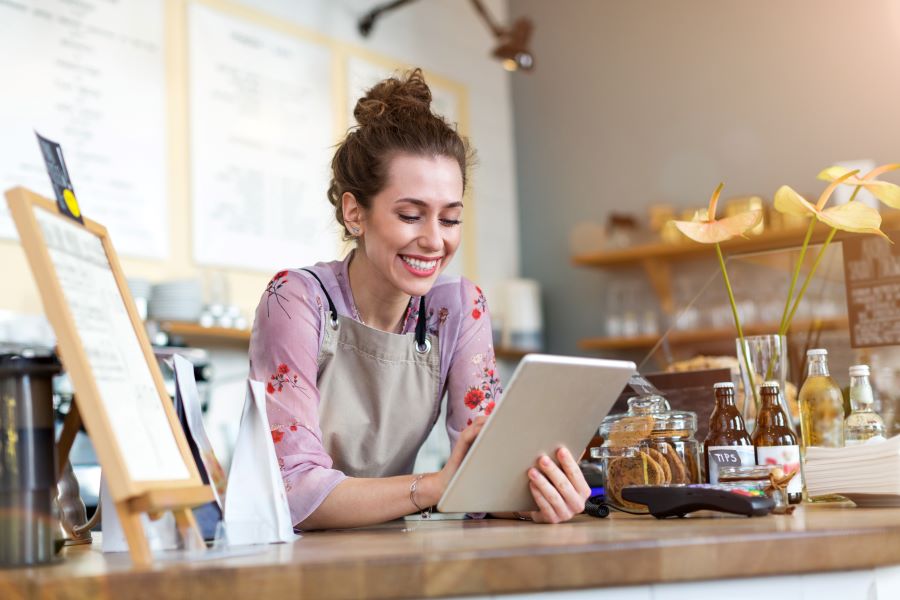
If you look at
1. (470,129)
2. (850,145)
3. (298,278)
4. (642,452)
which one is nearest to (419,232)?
(298,278)

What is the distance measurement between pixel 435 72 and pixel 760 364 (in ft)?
12.3

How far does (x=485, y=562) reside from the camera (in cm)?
85

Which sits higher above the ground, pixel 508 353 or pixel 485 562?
pixel 508 353

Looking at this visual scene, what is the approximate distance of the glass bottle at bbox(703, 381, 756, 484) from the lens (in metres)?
1.43

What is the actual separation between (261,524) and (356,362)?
0.66m

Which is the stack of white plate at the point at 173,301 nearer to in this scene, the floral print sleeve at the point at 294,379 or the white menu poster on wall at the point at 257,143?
the white menu poster on wall at the point at 257,143

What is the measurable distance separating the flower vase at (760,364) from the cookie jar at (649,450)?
0.64ft

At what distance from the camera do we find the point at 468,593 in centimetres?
85

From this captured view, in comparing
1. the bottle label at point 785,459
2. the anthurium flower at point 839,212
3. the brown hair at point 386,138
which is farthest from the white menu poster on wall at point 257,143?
the bottle label at point 785,459

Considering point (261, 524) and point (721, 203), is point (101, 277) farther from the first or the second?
point (721, 203)

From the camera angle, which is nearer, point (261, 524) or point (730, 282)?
point (261, 524)

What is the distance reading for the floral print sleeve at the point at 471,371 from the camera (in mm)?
1767

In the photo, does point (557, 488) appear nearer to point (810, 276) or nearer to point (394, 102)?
point (810, 276)

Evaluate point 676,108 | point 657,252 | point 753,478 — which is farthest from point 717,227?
point 676,108
